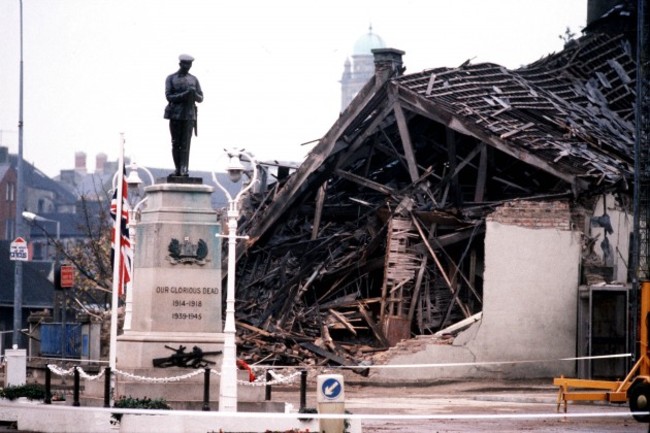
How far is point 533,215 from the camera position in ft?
126

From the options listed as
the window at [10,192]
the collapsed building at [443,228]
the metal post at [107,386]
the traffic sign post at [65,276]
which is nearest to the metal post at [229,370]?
the metal post at [107,386]

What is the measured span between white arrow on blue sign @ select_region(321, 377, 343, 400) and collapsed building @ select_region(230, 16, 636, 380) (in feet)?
54.4

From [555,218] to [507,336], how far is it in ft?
10.5

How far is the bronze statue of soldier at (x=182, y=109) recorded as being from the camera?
2673 cm

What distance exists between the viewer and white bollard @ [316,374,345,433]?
2064 cm

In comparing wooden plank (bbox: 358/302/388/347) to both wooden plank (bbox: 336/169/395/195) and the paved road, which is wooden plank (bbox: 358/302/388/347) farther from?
wooden plank (bbox: 336/169/395/195)

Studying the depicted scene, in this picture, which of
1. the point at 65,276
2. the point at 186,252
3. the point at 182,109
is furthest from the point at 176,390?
the point at 65,276

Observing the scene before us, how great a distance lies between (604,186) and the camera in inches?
1538

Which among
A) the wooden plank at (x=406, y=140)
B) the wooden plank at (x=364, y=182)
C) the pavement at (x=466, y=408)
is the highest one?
the wooden plank at (x=406, y=140)

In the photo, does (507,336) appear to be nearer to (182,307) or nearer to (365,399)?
(365,399)

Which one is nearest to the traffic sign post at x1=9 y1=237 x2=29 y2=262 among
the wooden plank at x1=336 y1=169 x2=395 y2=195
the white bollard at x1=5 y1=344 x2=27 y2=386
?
the wooden plank at x1=336 y1=169 x2=395 y2=195

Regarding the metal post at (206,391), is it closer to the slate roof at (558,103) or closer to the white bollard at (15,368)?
the white bollard at (15,368)

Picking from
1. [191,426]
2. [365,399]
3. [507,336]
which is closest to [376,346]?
[507,336]

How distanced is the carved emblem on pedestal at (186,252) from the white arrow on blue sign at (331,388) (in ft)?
18.4
